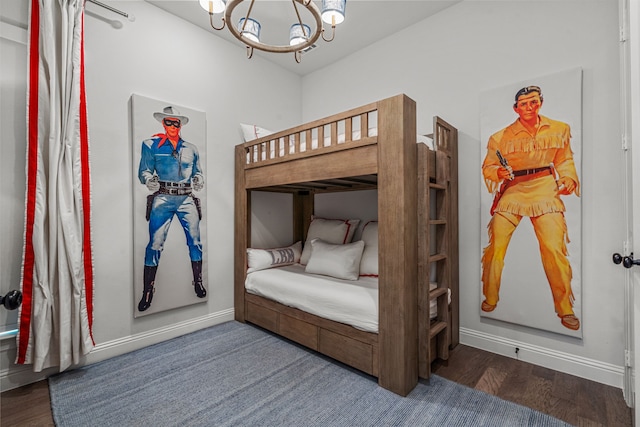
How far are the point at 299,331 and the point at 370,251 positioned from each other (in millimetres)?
968

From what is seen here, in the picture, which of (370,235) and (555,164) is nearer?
(555,164)

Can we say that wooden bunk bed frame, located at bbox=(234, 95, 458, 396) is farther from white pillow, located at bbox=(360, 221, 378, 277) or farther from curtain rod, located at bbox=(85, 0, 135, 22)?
curtain rod, located at bbox=(85, 0, 135, 22)

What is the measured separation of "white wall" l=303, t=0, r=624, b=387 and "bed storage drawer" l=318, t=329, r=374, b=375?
41.6 inches

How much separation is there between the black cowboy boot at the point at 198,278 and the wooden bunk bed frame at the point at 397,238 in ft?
2.56

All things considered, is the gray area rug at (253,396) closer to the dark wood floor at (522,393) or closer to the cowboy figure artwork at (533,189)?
the dark wood floor at (522,393)

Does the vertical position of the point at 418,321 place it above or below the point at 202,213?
below

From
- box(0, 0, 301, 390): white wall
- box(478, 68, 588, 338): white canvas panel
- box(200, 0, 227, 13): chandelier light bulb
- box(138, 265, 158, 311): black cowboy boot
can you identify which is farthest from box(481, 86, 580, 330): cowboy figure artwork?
box(138, 265, 158, 311): black cowboy boot

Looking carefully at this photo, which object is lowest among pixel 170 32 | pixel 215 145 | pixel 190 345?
pixel 190 345

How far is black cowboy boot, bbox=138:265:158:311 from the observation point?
8.03 ft

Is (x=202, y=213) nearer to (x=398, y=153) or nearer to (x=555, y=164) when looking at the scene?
(x=398, y=153)

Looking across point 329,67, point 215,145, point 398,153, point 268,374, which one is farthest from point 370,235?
point 329,67

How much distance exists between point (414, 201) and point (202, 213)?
6.51ft

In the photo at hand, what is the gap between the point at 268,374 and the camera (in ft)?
6.58

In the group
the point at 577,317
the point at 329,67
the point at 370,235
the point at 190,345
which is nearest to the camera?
the point at 577,317
